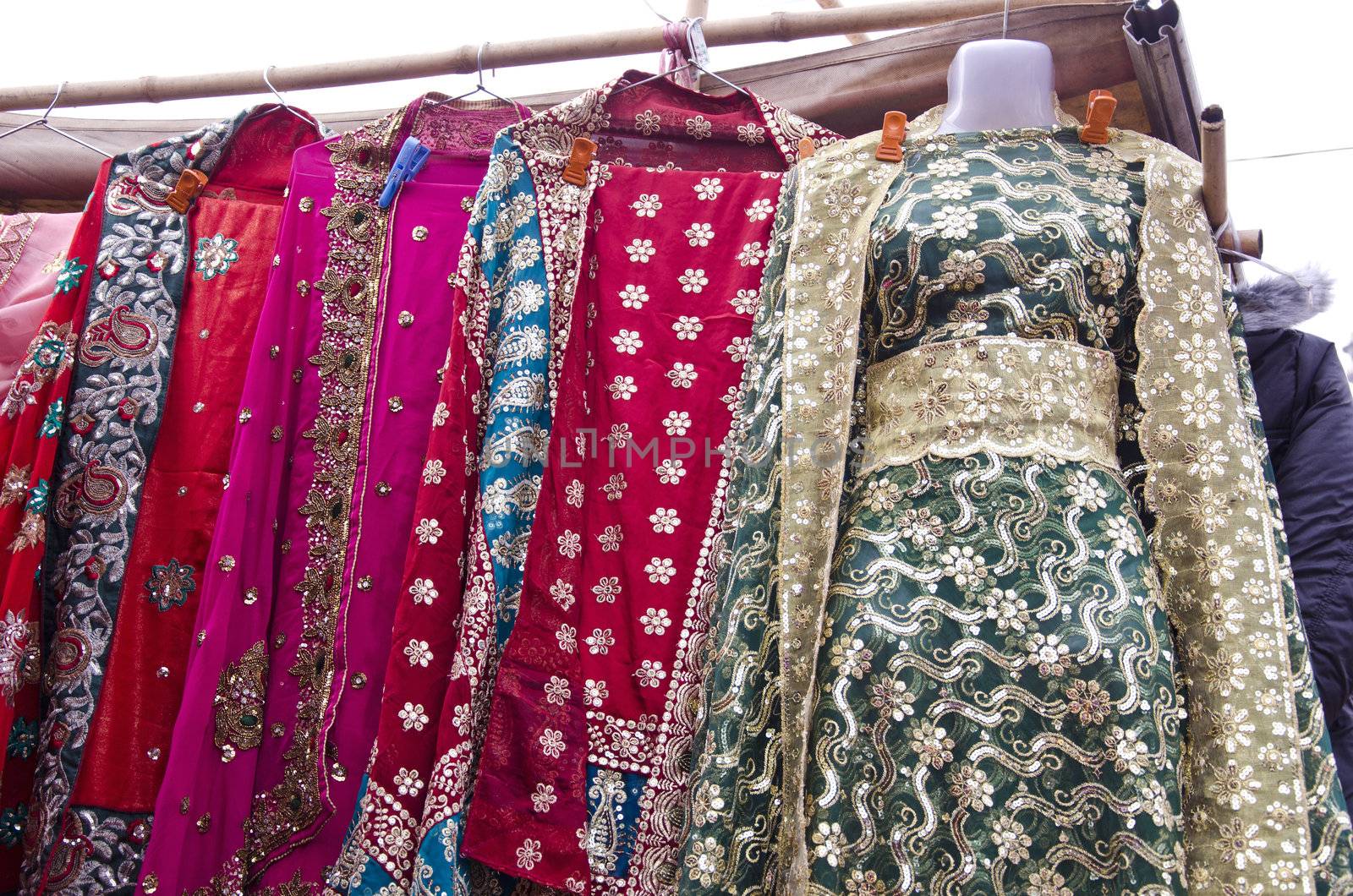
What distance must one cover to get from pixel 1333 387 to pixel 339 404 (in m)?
1.17

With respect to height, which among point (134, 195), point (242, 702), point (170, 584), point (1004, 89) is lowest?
point (242, 702)

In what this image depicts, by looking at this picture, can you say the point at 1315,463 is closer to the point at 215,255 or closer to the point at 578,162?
the point at 578,162

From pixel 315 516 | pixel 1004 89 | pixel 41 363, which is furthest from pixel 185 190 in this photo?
pixel 1004 89

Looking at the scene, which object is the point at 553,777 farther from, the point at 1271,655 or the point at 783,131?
the point at 783,131

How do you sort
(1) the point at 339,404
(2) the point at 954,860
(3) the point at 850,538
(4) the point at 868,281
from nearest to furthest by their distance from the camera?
(2) the point at 954,860
(3) the point at 850,538
(4) the point at 868,281
(1) the point at 339,404

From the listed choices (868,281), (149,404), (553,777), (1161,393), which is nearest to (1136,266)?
(1161,393)

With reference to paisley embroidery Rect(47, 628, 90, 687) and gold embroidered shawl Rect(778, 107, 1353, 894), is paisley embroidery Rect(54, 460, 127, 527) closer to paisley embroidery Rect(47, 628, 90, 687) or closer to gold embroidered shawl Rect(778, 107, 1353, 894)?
paisley embroidery Rect(47, 628, 90, 687)

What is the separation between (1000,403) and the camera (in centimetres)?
103

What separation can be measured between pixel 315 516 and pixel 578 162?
0.55 metres

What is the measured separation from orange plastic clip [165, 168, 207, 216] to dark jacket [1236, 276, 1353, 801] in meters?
1.38

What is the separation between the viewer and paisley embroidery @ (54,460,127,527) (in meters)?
1.28

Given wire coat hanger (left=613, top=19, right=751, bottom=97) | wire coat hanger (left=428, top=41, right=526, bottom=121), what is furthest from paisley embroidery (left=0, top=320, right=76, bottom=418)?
wire coat hanger (left=613, top=19, right=751, bottom=97)

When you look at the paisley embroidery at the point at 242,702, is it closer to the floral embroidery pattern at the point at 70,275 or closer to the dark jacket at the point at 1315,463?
the floral embroidery pattern at the point at 70,275

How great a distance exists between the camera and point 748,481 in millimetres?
1100
